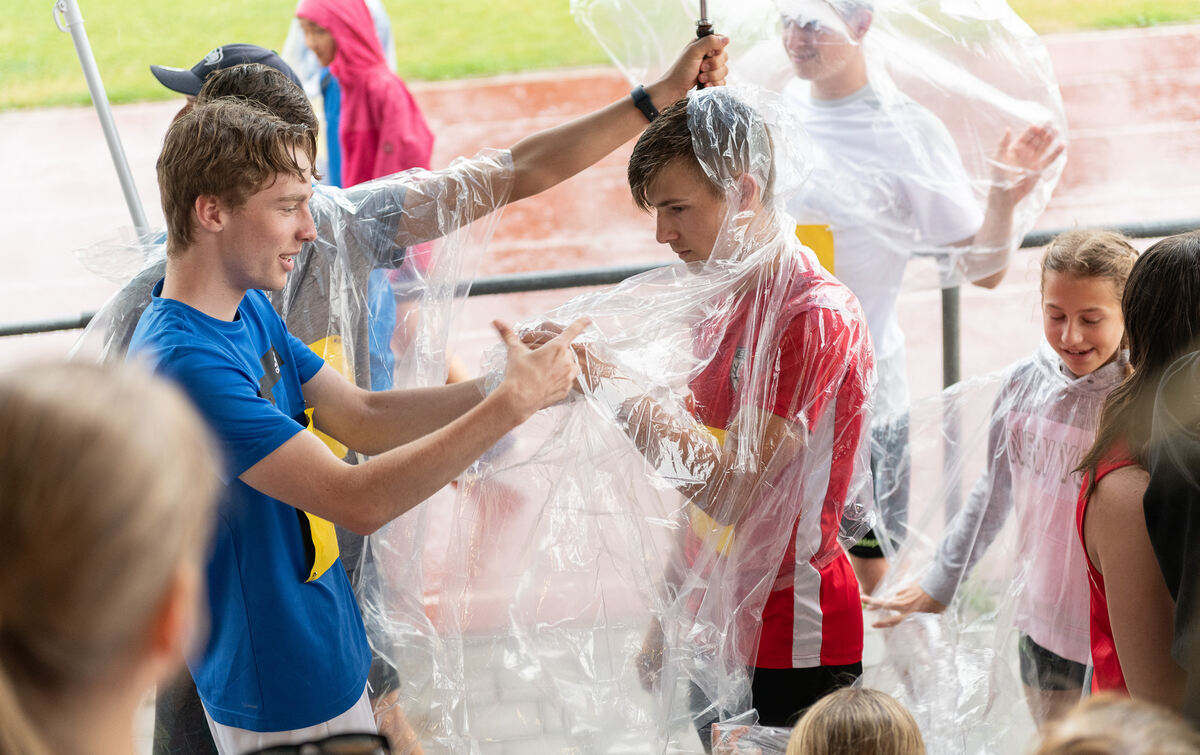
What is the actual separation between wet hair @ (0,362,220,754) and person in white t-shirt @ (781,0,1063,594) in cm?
209

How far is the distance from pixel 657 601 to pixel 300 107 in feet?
3.35

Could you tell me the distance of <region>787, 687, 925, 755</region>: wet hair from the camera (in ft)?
4.39

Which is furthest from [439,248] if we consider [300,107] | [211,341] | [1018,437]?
[1018,437]

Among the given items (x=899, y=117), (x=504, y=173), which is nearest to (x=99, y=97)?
(x=504, y=173)

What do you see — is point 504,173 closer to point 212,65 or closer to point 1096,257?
point 212,65

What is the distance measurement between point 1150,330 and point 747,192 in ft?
2.06

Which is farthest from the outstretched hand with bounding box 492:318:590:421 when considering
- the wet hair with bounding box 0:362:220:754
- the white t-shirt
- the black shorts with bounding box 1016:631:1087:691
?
the white t-shirt

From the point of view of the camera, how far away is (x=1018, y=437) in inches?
80.9

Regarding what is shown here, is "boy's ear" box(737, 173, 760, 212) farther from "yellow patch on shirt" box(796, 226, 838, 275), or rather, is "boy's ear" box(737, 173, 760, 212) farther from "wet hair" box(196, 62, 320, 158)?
"yellow patch on shirt" box(796, 226, 838, 275)

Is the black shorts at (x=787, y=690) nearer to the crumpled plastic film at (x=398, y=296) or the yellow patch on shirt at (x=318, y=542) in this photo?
the crumpled plastic film at (x=398, y=296)

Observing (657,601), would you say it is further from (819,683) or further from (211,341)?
(211,341)

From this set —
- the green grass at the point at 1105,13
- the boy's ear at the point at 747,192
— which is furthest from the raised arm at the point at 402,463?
the green grass at the point at 1105,13

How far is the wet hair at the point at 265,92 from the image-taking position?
1.75 metres

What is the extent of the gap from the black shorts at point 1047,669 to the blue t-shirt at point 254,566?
1.23 metres
